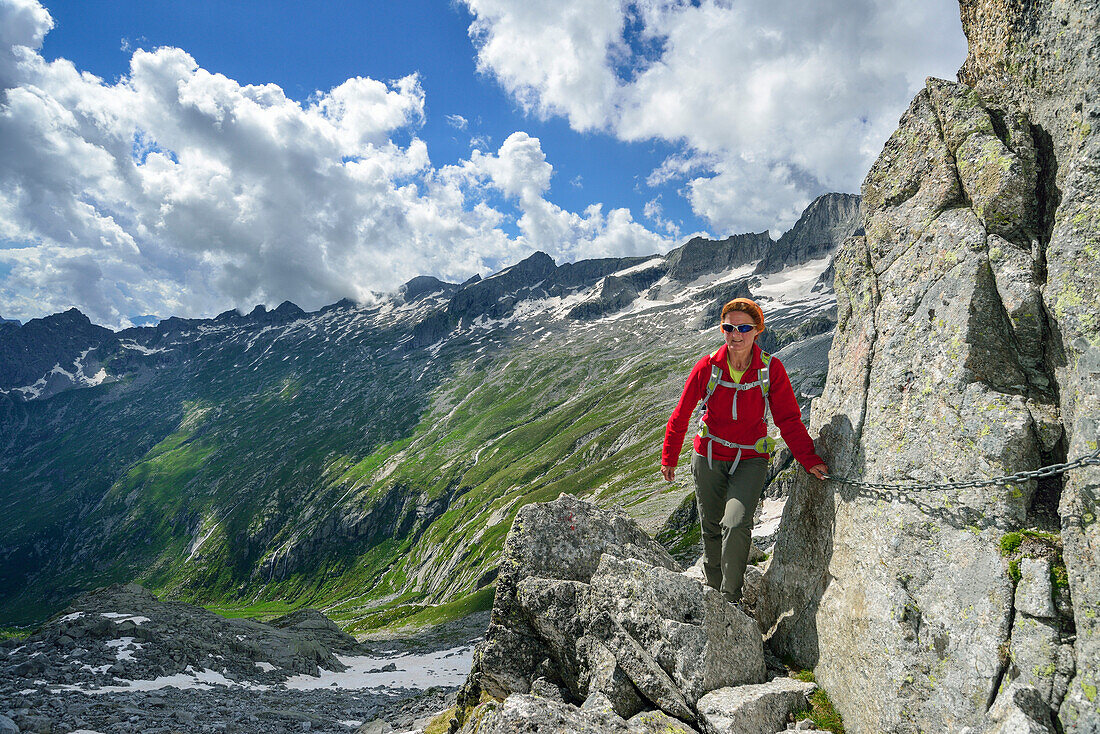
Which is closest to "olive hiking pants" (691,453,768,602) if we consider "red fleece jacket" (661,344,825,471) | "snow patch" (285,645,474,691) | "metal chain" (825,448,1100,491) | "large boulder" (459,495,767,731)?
"red fleece jacket" (661,344,825,471)

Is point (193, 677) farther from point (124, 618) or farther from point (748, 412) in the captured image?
point (748, 412)

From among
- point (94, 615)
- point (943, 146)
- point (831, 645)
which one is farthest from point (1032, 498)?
point (94, 615)

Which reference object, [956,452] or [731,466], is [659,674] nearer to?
[731,466]

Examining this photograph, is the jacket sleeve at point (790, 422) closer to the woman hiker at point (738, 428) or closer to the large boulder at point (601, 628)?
the woman hiker at point (738, 428)

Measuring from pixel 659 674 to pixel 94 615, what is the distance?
2228 inches

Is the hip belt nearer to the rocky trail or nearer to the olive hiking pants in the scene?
the olive hiking pants

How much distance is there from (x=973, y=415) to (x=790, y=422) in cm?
306

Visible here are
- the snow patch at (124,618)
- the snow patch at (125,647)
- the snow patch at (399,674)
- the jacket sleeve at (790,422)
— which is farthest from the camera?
the snow patch at (399,674)

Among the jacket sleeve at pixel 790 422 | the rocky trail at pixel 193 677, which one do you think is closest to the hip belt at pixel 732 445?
the jacket sleeve at pixel 790 422

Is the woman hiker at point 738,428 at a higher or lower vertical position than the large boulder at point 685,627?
higher

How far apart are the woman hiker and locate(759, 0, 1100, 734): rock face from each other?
1.39 meters

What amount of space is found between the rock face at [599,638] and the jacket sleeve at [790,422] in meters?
3.51

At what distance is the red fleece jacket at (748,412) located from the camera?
10438 millimetres

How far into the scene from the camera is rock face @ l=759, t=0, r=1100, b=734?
6.71 m
